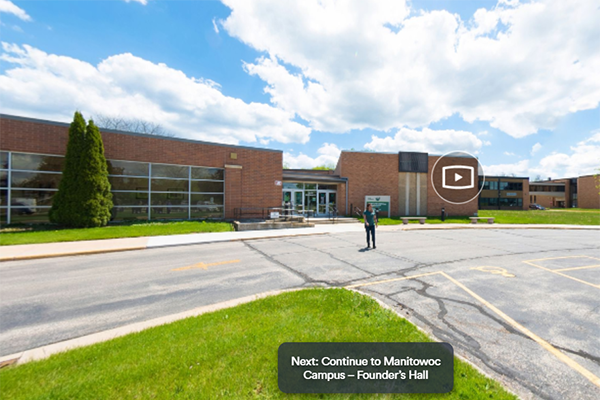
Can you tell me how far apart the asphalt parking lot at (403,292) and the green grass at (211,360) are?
30.0 inches

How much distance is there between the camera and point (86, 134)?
536 inches

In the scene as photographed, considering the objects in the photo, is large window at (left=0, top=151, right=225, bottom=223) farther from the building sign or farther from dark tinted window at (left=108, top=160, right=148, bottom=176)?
the building sign

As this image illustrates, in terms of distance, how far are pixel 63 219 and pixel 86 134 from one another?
4651 millimetres

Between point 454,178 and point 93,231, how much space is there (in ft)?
102

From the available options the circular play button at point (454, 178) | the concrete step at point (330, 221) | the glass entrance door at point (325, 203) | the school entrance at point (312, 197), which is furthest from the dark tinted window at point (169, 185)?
the circular play button at point (454, 178)

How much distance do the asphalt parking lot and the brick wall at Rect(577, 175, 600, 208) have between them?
2513 inches

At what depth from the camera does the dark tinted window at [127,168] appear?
1541 cm

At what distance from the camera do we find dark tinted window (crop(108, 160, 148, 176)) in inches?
607

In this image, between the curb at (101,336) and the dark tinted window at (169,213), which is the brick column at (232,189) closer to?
the dark tinted window at (169,213)

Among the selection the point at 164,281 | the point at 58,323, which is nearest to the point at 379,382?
the point at 58,323

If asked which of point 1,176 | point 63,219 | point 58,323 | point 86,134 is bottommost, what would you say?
point 58,323

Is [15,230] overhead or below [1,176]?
below

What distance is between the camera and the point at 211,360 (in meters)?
2.85

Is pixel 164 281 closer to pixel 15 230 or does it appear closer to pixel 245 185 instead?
pixel 15 230
